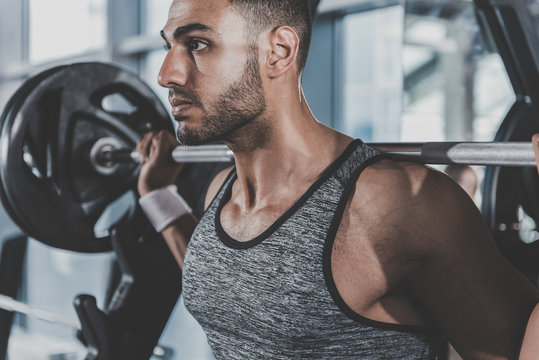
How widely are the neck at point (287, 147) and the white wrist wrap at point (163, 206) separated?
15.4 inches

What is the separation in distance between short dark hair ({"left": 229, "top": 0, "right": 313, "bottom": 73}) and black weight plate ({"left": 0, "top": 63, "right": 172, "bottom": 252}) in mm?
664

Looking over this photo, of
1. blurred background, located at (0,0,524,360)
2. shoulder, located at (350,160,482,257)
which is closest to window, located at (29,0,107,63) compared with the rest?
blurred background, located at (0,0,524,360)

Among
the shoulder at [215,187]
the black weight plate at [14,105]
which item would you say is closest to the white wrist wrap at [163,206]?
the shoulder at [215,187]

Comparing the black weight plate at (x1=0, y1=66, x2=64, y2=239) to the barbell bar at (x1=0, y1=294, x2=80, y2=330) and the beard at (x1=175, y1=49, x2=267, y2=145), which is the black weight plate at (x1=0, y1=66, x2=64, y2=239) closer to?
the beard at (x1=175, y1=49, x2=267, y2=145)

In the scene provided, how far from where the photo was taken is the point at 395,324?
79 cm

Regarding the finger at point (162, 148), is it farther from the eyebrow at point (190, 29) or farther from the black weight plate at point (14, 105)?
the eyebrow at point (190, 29)

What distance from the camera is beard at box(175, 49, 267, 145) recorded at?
85 cm

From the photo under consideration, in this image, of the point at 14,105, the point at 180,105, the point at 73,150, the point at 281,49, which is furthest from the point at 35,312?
the point at 281,49

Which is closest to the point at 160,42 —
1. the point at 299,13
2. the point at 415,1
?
the point at 415,1

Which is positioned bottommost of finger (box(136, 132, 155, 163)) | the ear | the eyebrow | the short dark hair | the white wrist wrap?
the white wrist wrap

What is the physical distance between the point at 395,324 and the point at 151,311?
0.73m

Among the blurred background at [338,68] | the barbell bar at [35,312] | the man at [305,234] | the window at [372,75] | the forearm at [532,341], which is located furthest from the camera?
the window at [372,75]

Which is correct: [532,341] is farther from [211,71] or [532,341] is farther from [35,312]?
[35,312]

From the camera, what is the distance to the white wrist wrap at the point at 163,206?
1275 millimetres
